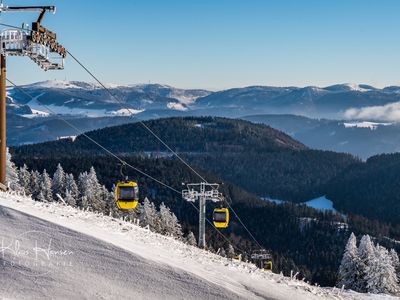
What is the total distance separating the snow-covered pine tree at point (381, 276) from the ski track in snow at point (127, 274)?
43.5 metres

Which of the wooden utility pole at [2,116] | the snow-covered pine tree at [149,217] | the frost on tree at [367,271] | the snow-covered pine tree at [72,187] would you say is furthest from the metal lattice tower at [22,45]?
the snow-covered pine tree at [72,187]

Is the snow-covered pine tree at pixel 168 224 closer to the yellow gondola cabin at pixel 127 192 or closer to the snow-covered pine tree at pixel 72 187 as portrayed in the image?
the snow-covered pine tree at pixel 72 187

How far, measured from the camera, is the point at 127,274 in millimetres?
14219

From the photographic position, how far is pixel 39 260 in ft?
46.7

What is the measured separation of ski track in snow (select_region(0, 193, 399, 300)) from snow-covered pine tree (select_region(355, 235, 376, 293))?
4767cm

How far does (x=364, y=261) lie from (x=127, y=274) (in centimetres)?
5665

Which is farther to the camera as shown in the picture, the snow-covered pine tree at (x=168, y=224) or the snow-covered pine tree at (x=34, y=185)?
the snow-covered pine tree at (x=34, y=185)

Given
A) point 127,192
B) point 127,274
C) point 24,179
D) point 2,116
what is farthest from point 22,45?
point 24,179

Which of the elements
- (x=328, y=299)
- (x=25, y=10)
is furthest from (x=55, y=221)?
(x=25, y=10)

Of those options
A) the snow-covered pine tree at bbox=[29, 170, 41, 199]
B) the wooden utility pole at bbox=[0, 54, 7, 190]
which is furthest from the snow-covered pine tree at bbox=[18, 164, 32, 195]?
the wooden utility pole at bbox=[0, 54, 7, 190]

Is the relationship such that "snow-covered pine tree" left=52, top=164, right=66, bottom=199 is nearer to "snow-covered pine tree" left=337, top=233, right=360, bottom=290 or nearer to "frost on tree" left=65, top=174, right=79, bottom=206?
"frost on tree" left=65, top=174, right=79, bottom=206

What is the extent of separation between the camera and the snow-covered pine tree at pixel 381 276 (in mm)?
58338


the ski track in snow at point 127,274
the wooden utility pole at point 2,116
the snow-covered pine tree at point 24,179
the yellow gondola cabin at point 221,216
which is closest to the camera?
the ski track in snow at point 127,274

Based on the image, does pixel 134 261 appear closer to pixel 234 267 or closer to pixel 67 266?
pixel 67 266
